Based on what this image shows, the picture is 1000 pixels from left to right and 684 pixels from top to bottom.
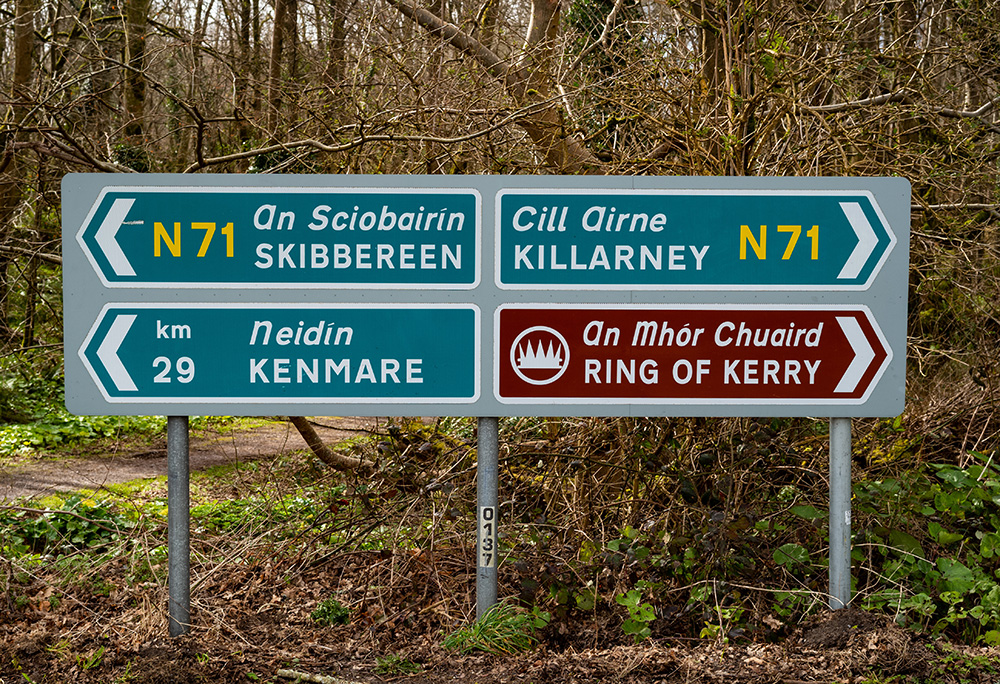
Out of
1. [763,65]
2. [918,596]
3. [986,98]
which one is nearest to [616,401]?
[918,596]

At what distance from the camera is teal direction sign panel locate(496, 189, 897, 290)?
3.65m

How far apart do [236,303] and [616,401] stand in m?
1.77

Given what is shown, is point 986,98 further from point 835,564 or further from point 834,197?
point 835,564

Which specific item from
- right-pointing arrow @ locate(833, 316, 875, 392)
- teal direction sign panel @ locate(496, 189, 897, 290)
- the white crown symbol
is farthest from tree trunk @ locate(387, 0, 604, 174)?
right-pointing arrow @ locate(833, 316, 875, 392)

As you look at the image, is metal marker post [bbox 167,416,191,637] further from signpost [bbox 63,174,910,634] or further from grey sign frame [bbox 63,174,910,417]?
grey sign frame [bbox 63,174,910,417]

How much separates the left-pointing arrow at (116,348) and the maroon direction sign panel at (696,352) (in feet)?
5.39

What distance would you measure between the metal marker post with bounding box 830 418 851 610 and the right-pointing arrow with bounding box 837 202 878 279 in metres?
0.73

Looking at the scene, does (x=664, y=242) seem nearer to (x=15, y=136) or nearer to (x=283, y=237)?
(x=283, y=237)

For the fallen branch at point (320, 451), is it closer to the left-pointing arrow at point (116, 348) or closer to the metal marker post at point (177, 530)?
the metal marker post at point (177, 530)

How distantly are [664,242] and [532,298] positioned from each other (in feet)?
2.13

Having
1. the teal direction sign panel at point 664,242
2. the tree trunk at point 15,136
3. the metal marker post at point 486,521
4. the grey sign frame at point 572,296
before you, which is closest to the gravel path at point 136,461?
the tree trunk at point 15,136

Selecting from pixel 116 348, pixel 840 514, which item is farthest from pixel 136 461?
pixel 840 514

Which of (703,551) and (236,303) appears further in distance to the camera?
(703,551)

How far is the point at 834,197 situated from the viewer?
3.64 meters
